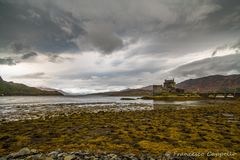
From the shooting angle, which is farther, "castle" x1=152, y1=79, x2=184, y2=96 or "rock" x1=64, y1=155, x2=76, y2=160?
"castle" x1=152, y1=79, x2=184, y2=96

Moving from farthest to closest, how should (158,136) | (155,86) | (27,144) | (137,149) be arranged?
(155,86)
(158,136)
(27,144)
(137,149)

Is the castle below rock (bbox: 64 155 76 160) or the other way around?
the other way around

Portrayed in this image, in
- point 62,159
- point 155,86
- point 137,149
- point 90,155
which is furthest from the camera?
point 155,86

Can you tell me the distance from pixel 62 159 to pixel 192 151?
288 inches

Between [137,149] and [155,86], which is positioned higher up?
[155,86]

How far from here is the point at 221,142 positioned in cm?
1244

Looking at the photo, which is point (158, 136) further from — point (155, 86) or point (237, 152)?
point (155, 86)

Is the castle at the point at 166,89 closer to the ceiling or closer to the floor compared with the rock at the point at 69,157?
closer to the ceiling

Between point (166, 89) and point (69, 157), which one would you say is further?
point (166, 89)

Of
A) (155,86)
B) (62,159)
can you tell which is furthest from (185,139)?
(155,86)

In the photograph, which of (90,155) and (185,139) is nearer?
(90,155)

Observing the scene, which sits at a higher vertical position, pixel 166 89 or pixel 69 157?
pixel 166 89

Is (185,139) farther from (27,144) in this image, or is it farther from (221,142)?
(27,144)

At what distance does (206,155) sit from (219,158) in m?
0.63
